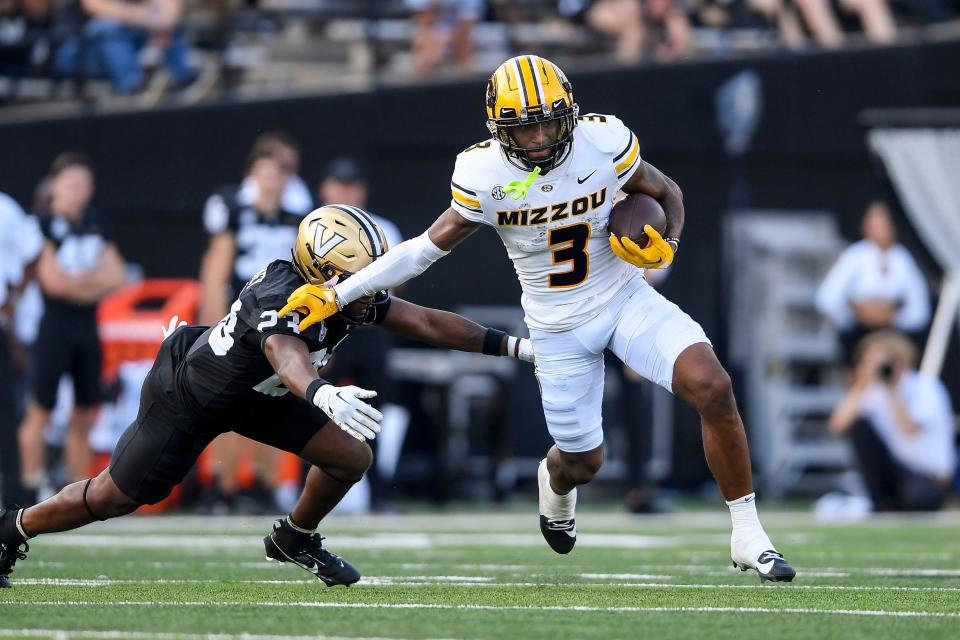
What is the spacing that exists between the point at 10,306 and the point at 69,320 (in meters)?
0.86

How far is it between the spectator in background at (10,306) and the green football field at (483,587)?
38 cm

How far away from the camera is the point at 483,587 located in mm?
5445

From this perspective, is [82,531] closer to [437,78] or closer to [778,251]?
[437,78]

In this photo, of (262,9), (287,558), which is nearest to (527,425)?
(262,9)

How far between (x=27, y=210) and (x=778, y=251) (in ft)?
19.6

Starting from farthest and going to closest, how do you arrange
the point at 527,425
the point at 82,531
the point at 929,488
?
the point at 527,425 → the point at 929,488 → the point at 82,531

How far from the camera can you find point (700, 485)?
13133mm

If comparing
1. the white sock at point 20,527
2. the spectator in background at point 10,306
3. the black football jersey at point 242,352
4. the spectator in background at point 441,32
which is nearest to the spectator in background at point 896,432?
the spectator in background at point 441,32

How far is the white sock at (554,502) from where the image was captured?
628 centimetres

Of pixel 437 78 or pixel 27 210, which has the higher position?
pixel 437 78

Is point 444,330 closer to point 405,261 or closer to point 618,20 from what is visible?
point 405,261

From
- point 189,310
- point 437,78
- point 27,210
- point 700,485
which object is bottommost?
point 700,485

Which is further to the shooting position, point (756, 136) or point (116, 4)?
point (756, 136)

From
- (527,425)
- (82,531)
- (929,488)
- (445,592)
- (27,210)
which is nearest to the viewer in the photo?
(445,592)
